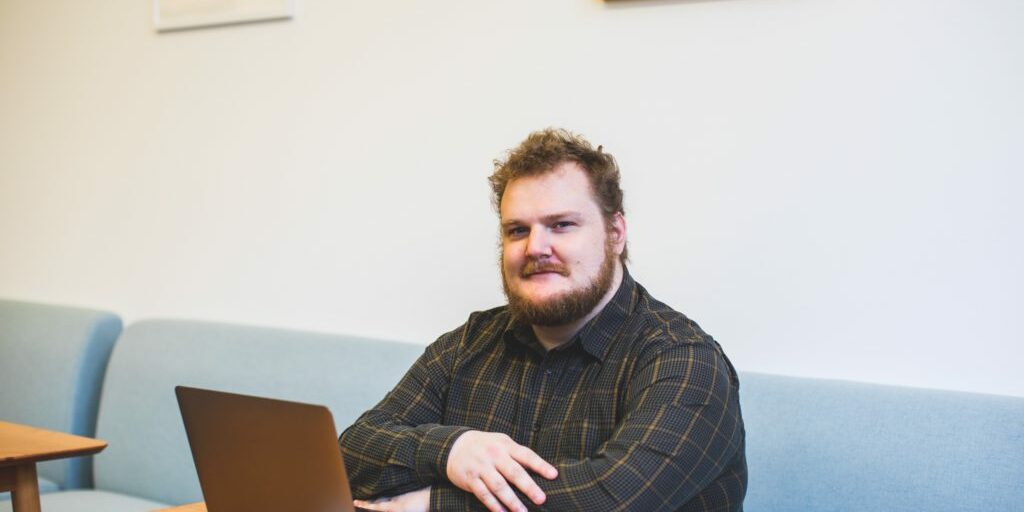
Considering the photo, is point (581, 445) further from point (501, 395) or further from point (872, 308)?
point (872, 308)

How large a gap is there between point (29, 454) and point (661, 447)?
1.01 metres

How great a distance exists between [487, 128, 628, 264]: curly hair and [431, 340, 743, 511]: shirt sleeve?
11.8 inches

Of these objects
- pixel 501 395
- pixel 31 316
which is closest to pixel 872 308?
pixel 501 395

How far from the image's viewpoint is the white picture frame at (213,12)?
2.55 meters

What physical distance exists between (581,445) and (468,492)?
19cm

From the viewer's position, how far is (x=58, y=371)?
2.64 m

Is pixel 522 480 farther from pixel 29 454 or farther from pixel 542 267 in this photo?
pixel 29 454

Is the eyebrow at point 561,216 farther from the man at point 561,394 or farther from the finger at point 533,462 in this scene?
the finger at point 533,462

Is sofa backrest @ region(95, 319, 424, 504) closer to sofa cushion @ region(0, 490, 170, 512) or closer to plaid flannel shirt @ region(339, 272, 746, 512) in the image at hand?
sofa cushion @ region(0, 490, 170, 512)

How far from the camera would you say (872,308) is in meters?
1.78

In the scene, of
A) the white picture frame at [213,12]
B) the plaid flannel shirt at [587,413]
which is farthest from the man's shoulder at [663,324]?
the white picture frame at [213,12]

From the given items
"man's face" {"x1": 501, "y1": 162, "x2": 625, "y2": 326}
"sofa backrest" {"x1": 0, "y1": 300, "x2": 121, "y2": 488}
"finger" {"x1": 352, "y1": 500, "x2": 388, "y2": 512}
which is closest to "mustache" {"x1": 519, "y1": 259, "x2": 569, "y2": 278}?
"man's face" {"x1": 501, "y1": 162, "x2": 625, "y2": 326}

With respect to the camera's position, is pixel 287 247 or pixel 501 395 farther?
pixel 287 247

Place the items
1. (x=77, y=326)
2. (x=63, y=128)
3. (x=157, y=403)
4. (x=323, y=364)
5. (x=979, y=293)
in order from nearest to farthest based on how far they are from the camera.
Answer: (x=979, y=293), (x=323, y=364), (x=157, y=403), (x=77, y=326), (x=63, y=128)
